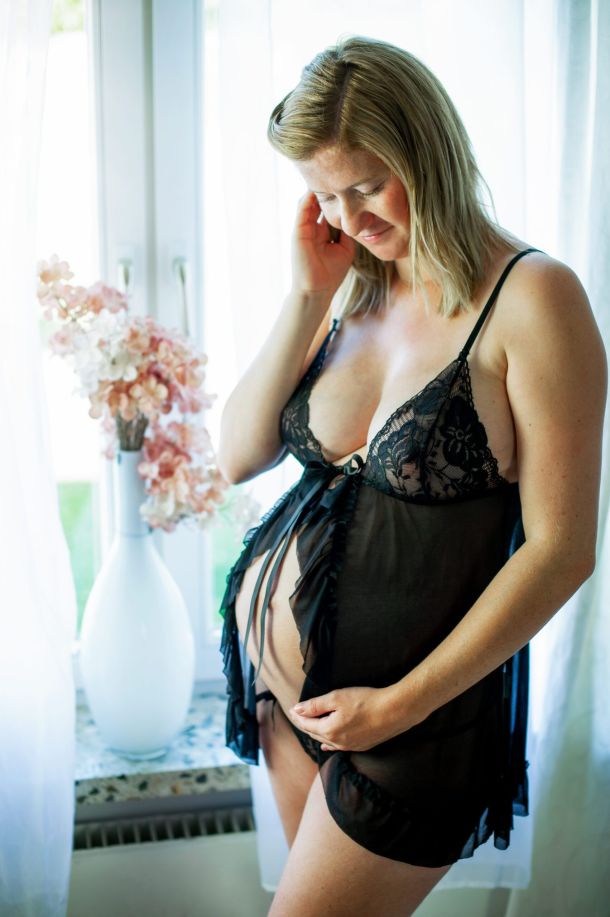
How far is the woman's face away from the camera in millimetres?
1147

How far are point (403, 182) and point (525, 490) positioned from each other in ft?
1.35

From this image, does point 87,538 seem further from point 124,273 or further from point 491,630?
point 491,630

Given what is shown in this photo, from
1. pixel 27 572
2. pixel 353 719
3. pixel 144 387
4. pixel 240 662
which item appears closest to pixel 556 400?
pixel 353 719

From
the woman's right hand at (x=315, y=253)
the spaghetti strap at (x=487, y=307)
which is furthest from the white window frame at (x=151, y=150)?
the spaghetti strap at (x=487, y=307)

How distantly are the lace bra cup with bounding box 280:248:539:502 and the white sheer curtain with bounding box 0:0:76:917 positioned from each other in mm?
597

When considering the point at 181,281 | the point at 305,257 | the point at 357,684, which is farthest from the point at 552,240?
the point at 357,684

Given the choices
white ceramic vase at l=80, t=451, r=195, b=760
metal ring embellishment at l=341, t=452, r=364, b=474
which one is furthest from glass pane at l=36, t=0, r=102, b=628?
metal ring embellishment at l=341, t=452, r=364, b=474

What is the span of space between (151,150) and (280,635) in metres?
1.00

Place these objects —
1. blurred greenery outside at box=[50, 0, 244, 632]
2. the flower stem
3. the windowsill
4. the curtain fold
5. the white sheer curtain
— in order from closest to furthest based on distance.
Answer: the white sheer curtain < the curtain fold < the flower stem < the windowsill < blurred greenery outside at box=[50, 0, 244, 632]

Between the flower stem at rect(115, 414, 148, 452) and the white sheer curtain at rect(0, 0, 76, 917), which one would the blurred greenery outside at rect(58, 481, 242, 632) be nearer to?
the flower stem at rect(115, 414, 148, 452)

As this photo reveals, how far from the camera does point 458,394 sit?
43.5 inches

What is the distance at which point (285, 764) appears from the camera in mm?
1386

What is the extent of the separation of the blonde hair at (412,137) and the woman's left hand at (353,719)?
19.8 inches

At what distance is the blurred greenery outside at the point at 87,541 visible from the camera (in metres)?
1.93
